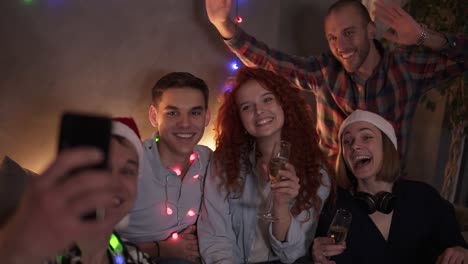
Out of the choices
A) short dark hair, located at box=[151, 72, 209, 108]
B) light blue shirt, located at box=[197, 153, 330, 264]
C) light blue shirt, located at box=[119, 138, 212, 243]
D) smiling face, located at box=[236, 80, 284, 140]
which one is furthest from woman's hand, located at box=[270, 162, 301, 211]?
short dark hair, located at box=[151, 72, 209, 108]

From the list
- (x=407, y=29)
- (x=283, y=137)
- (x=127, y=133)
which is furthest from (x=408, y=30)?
(x=127, y=133)

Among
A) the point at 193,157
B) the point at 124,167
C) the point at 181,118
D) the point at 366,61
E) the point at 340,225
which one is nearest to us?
the point at 124,167

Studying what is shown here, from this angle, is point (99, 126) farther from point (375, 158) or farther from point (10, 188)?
point (375, 158)

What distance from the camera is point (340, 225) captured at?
1617mm

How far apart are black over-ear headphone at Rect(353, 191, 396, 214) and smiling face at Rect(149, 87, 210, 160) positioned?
76 centimetres

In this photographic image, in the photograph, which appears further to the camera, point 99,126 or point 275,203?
point 275,203

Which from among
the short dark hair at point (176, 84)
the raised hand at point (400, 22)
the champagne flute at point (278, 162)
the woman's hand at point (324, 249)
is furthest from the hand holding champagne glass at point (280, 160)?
the raised hand at point (400, 22)

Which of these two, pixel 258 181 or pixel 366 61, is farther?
pixel 366 61

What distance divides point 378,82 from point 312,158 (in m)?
0.64

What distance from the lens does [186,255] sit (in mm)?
1763

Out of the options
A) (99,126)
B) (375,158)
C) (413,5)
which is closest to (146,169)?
(375,158)

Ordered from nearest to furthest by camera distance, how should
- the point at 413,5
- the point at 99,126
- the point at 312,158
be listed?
the point at 99,126 → the point at 312,158 → the point at 413,5

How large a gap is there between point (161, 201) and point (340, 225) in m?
0.74

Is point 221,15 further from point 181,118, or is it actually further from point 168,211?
point 168,211
